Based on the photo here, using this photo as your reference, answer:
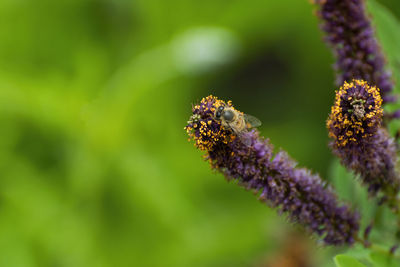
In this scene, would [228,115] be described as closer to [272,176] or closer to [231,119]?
[231,119]

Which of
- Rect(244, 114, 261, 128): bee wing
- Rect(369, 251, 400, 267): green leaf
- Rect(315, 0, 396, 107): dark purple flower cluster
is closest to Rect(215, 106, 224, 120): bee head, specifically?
Rect(244, 114, 261, 128): bee wing

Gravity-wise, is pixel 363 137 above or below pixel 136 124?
below

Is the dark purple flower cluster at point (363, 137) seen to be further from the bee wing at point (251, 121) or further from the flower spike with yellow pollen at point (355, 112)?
the bee wing at point (251, 121)

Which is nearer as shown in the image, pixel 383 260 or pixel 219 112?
pixel 219 112

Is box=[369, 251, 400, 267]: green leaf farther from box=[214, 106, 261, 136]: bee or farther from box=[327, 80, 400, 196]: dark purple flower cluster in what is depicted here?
box=[214, 106, 261, 136]: bee

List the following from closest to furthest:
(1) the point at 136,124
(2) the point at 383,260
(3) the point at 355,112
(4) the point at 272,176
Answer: (3) the point at 355,112, (4) the point at 272,176, (2) the point at 383,260, (1) the point at 136,124

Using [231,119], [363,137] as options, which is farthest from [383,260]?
[231,119]

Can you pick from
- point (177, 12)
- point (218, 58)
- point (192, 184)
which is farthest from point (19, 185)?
point (177, 12)

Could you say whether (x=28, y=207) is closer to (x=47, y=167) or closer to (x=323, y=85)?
(x=47, y=167)
